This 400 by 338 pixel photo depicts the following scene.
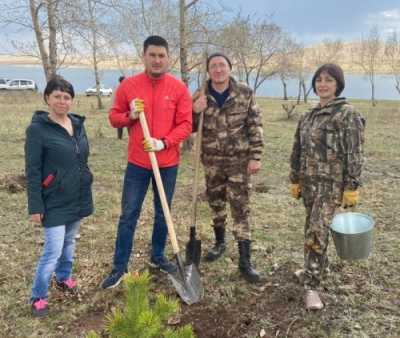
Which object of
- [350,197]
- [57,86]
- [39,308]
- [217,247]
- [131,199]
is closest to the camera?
[57,86]

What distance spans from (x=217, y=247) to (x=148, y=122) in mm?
1590

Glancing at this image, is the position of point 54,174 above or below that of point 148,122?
below

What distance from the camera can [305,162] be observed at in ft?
10.6

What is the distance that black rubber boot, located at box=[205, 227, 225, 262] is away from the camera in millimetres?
4125

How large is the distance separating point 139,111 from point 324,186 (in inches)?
61.1

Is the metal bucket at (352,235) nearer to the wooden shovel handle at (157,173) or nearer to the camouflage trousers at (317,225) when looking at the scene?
the camouflage trousers at (317,225)

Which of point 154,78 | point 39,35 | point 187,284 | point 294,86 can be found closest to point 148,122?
point 154,78

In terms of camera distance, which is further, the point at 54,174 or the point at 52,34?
the point at 52,34

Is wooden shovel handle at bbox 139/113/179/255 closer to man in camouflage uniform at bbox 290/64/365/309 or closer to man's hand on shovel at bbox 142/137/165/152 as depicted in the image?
man's hand on shovel at bbox 142/137/165/152

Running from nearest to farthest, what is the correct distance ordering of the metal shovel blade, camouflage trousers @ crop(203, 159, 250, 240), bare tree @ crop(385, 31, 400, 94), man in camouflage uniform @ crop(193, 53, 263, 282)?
the metal shovel blade
man in camouflage uniform @ crop(193, 53, 263, 282)
camouflage trousers @ crop(203, 159, 250, 240)
bare tree @ crop(385, 31, 400, 94)

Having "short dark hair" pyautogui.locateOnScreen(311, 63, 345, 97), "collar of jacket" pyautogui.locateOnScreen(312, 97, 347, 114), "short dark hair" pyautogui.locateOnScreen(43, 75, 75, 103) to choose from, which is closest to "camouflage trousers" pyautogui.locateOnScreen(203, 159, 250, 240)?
"collar of jacket" pyautogui.locateOnScreen(312, 97, 347, 114)

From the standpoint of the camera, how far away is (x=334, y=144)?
300cm

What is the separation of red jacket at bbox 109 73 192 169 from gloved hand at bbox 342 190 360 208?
4.41 ft

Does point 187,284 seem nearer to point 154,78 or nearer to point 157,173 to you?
point 157,173
